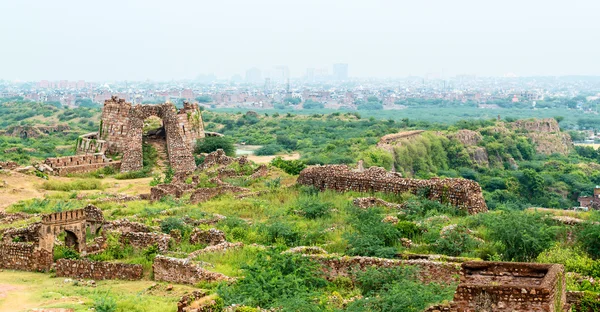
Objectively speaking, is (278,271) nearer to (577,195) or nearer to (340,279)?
(340,279)

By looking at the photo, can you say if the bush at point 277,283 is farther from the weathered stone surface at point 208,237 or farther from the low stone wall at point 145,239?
the low stone wall at point 145,239

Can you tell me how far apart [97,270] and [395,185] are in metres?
7.68

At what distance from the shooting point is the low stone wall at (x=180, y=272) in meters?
14.1

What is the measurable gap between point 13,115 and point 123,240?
324 ft

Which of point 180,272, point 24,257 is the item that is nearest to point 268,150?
point 24,257

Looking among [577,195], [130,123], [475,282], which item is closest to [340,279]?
[475,282]

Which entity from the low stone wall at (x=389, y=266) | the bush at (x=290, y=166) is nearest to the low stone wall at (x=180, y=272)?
the low stone wall at (x=389, y=266)

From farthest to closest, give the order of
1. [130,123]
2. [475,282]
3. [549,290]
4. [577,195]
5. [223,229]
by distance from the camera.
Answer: [577,195] → [130,123] → [223,229] → [475,282] → [549,290]

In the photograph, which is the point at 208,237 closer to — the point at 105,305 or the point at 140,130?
the point at 105,305

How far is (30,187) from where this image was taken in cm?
2753

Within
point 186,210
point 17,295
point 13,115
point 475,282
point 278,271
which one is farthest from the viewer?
point 13,115

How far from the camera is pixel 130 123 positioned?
35281mm

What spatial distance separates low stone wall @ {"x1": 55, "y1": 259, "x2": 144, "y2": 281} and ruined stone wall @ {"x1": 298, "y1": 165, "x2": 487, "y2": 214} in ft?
23.2

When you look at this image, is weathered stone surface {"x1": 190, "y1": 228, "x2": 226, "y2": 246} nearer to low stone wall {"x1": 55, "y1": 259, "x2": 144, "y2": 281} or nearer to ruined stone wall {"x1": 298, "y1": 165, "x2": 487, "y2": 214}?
low stone wall {"x1": 55, "y1": 259, "x2": 144, "y2": 281}
